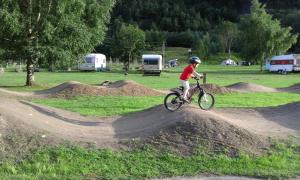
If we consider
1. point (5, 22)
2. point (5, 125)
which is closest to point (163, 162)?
point (5, 125)

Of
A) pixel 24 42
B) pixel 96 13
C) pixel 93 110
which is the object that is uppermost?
pixel 96 13

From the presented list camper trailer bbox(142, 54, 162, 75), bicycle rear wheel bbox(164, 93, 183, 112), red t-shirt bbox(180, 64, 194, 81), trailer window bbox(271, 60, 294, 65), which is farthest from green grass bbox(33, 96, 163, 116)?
trailer window bbox(271, 60, 294, 65)

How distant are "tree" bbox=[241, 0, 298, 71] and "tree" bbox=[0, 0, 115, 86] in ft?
159

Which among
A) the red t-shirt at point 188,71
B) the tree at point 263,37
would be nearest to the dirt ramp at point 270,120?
the red t-shirt at point 188,71

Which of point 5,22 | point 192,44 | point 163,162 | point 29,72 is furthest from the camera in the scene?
point 192,44

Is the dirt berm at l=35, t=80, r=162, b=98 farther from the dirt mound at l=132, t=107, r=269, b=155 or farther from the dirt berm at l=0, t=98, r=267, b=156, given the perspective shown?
the dirt mound at l=132, t=107, r=269, b=155

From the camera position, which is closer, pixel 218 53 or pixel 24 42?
pixel 24 42

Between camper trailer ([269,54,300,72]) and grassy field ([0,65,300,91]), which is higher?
camper trailer ([269,54,300,72])

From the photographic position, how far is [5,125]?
9.58m

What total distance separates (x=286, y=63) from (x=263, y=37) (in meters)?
7.25

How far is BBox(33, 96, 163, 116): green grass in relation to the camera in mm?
18609

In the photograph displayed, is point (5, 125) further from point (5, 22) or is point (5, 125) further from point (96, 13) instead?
point (96, 13)

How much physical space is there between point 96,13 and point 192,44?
417 feet

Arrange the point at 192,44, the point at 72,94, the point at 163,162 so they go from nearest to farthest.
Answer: the point at 163,162, the point at 72,94, the point at 192,44
